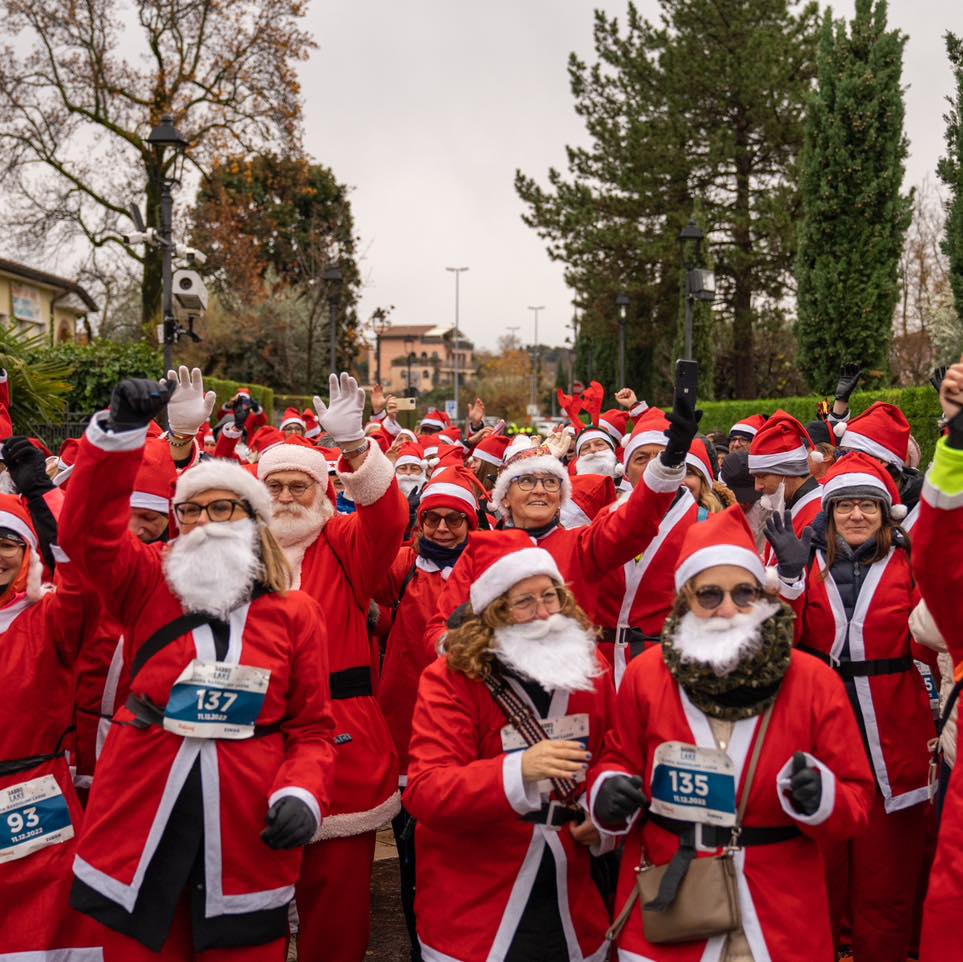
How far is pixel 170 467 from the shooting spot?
4.36m

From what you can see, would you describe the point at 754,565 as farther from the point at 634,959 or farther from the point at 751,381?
the point at 751,381

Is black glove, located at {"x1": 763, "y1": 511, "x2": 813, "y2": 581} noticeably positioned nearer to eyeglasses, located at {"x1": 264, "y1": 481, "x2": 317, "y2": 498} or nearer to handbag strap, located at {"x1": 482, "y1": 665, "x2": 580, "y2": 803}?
handbag strap, located at {"x1": 482, "y1": 665, "x2": 580, "y2": 803}

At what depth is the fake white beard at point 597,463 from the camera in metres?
7.30

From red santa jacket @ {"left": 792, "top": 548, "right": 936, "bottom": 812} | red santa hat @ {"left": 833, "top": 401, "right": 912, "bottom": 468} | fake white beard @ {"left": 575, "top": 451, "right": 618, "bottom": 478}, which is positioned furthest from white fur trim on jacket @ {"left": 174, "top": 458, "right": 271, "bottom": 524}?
fake white beard @ {"left": 575, "top": 451, "right": 618, "bottom": 478}

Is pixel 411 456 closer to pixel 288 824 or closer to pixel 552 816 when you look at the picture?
pixel 552 816

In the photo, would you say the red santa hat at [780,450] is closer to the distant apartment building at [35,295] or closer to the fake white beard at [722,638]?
the fake white beard at [722,638]

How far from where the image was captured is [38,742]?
3.63 metres

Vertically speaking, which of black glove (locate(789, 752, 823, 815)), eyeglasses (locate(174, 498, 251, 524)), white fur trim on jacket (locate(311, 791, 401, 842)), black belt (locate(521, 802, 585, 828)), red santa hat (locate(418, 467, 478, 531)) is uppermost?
eyeglasses (locate(174, 498, 251, 524))

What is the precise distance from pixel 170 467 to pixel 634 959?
100.0 inches

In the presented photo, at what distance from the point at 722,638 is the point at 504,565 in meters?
0.74

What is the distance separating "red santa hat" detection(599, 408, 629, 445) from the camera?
8359 millimetres

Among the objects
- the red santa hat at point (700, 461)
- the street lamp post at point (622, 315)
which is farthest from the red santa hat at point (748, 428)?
the street lamp post at point (622, 315)

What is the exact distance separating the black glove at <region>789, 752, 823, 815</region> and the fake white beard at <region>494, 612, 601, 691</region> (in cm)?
69

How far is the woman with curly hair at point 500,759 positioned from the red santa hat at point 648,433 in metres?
2.34
